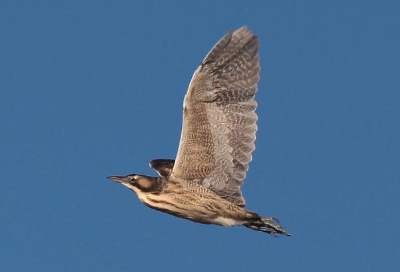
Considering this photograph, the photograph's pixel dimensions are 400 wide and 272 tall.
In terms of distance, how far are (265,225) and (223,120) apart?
1287mm

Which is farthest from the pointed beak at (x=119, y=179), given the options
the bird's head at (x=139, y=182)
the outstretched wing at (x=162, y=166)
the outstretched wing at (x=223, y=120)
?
the outstretched wing at (x=223, y=120)

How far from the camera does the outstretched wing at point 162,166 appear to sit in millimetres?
33062

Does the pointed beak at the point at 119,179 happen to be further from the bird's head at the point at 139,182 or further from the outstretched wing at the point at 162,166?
the outstretched wing at the point at 162,166

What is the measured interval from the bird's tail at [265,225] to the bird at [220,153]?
0.04ft

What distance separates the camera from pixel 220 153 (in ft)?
108

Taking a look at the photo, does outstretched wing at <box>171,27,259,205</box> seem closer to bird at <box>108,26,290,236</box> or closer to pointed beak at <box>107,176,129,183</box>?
bird at <box>108,26,290,236</box>

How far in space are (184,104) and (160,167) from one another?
41.7 inches

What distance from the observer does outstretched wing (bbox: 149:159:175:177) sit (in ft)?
108

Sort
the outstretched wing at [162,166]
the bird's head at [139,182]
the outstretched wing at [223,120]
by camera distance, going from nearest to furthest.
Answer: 1. the outstretched wing at [223,120]
2. the bird's head at [139,182]
3. the outstretched wing at [162,166]

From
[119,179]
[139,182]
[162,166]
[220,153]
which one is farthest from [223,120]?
[119,179]

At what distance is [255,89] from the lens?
32969mm

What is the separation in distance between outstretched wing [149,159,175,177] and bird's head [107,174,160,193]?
205mm

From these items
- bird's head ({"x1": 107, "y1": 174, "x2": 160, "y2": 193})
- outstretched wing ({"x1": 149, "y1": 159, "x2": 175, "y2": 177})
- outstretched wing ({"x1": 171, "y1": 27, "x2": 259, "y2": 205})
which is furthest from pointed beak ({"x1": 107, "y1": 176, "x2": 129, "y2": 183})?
outstretched wing ({"x1": 171, "y1": 27, "x2": 259, "y2": 205})

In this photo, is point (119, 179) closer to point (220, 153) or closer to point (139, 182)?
point (139, 182)
